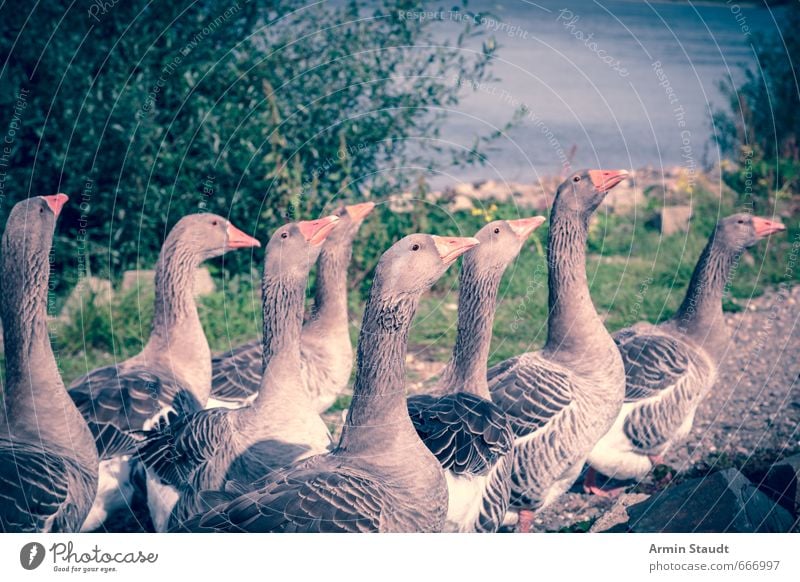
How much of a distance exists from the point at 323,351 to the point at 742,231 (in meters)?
2.90

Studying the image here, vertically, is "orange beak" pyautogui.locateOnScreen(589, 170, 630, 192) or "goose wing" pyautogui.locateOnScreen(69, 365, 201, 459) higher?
"orange beak" pyautogui.locateOnScreen(589, 170, 630, 192)

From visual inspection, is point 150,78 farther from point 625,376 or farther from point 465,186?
point 625,376

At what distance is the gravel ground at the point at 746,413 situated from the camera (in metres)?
5.50

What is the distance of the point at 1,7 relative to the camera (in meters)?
7.61

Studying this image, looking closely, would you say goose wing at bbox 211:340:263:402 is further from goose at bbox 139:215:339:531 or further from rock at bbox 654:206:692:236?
rock at bbox 654:206:692:236

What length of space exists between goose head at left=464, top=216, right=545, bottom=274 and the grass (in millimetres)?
2004

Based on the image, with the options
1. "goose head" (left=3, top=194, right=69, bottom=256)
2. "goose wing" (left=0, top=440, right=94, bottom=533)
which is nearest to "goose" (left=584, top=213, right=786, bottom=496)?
"goose wing" (left=0, top=440, right=94, bottom=533)

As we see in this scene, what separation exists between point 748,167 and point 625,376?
18.3 ft

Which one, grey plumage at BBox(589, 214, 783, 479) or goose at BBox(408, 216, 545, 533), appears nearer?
goose at BBox(408, 216, 545, 533)

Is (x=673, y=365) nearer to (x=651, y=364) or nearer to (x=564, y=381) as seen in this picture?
(x=651, y=364)

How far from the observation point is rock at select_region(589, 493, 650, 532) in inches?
191

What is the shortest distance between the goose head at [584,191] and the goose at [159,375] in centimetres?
191
